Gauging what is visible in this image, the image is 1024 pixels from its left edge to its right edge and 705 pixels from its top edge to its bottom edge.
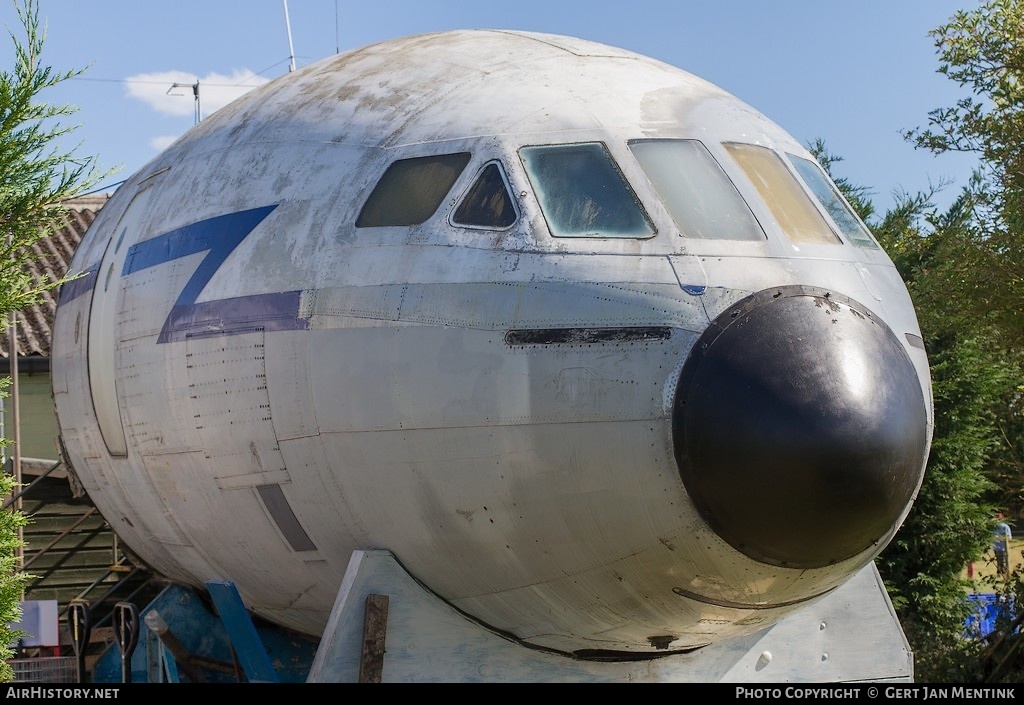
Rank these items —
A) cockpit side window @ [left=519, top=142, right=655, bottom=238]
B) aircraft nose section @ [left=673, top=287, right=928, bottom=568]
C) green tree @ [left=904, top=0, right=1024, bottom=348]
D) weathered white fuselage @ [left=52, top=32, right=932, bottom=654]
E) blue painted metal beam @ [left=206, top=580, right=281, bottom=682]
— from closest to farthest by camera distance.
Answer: aircraft nose section @ [left=673, top=287, right=928, bottom=568] → weathered white fuselage @ [left=52, top=32, right=932, bottom=654] → cockpit side window @ [left=519, top=142, right=655, bottom=238] → blue painted metal beam @ [left=206, top=580, right=281, bottom=682] → green tree @ [left=904, top=0, right=1024, bottom=348]

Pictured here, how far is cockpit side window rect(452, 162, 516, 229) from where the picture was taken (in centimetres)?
561

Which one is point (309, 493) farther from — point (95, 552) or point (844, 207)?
point (95, 552)

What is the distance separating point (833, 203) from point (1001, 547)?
15.8m

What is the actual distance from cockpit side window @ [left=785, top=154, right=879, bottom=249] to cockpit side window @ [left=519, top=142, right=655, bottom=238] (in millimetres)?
1157

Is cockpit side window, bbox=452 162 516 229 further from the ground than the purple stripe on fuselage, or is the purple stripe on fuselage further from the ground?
cockpit side window, bbox=452 162 516 229

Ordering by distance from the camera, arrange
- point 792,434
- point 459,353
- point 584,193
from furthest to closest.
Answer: point 584,193 < point 459,353 < point 792,434

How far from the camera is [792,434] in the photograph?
15.9ft

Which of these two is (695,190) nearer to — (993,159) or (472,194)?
(472,194)

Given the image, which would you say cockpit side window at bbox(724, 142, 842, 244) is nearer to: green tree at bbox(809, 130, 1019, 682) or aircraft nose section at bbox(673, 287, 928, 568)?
aircraft nose section at bbox(673, 287, 928, 568)

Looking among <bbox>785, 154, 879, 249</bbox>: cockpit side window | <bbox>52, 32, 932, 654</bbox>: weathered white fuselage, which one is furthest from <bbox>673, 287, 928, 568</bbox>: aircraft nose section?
<bbox>785, 154, 879, 249</bbox>: cockpit side window


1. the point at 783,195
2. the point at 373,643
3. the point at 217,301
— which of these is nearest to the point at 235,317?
the point at 217,301

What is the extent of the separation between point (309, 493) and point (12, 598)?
8.78 feet

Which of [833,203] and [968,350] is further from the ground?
[833,203]

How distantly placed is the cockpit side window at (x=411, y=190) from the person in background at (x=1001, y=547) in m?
11.8
